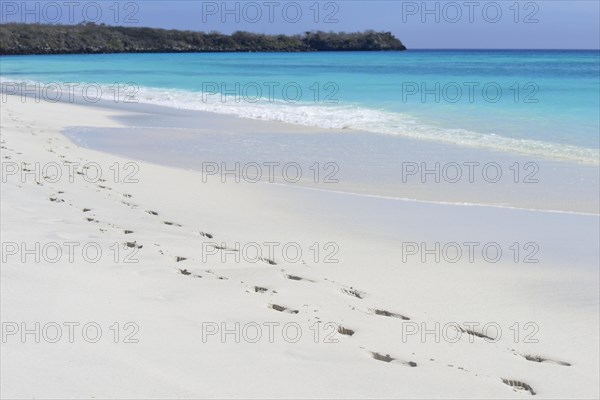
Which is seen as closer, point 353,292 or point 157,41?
point 353,292

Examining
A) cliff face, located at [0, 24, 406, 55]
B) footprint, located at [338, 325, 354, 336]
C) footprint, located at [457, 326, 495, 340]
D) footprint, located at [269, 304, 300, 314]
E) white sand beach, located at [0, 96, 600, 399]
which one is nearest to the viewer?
white sand beach, located at [0, 96, 600, 399]

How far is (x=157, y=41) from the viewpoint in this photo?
123312 mm

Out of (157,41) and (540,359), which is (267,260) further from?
(157,41)

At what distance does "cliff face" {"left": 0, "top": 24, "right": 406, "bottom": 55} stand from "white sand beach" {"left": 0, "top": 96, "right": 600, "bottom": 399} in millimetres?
104943

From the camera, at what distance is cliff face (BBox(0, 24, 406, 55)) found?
10769 cm

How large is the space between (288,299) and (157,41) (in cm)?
12361

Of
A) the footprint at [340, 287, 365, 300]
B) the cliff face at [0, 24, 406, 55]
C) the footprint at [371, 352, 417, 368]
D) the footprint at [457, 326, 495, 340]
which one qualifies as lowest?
the footprint at [457, 326, 495, 340]

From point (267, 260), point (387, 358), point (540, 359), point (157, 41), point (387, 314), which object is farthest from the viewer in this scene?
point (157, 41)

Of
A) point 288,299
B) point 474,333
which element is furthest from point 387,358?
point 288,299

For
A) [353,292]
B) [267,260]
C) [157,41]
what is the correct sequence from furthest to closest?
[157,41] < [267,260] < [353,292]

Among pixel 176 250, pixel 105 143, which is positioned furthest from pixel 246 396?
pixel 105 143

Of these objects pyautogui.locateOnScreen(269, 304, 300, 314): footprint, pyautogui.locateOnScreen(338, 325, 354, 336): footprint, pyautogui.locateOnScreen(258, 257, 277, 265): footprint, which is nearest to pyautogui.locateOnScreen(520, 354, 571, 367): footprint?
pyautogui.locateOnScreen(338, 325, 354, 336): footprint

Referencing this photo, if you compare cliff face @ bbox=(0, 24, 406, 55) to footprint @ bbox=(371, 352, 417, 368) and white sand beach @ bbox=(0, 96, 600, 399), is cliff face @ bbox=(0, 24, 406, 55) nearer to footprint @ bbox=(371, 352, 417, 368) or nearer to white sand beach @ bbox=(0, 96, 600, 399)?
white sand beach @ bbox=(0, 96, 600, 399)

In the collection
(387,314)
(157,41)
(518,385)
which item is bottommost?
(518,385)
